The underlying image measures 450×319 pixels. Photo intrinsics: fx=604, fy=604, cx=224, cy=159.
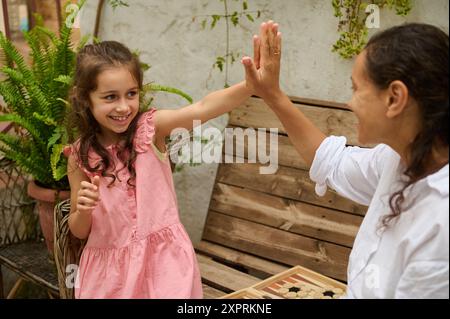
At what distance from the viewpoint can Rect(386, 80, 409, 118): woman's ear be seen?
1.43m

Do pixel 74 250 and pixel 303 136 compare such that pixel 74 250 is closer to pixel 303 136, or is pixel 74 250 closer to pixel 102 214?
pixel 102 214

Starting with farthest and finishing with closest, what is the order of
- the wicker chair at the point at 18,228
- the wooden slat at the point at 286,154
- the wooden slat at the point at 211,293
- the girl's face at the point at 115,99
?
the wicker chair at the point at 18,228, the wooden slat at the point at 286,154, the wooden slat at the point at 211,293, the girl's face at the point at 115,99

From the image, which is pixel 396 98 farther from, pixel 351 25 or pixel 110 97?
pixel 351 25

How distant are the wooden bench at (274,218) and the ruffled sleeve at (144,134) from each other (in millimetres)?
815

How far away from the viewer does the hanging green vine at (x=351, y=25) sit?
2.57 m

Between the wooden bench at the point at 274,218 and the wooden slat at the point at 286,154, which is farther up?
the wooden slat at the point at 286,154

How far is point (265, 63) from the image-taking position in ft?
6.11

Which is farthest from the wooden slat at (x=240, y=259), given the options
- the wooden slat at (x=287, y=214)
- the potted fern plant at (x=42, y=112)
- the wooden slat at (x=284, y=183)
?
the potted fern plant at (x=42, y=112)

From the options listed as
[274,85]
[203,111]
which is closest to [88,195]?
[203,111]

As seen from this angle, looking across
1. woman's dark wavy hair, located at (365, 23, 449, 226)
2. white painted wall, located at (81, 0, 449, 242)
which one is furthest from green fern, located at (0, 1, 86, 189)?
Answer: woman's dark wavy hair, located at (365, 23, 449, 226)

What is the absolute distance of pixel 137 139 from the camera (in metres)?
2.06

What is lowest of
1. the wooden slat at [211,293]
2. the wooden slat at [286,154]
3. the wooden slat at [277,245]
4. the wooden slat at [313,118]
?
the wooden slat at [211,293]

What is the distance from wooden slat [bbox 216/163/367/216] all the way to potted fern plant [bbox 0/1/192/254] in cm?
47

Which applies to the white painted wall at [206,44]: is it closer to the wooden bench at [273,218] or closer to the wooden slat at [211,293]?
the wooden bench at [273,218]
